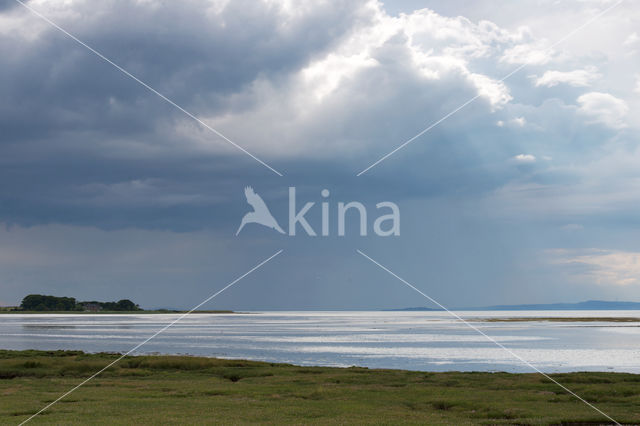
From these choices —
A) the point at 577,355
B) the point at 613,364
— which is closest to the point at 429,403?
the point at 613,364

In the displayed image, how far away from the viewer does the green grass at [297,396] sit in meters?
25.7

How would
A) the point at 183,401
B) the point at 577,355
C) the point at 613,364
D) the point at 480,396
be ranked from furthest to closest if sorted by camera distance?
the point at 577,355
the point at 613,364
the point at 480,396
the point at 183,401

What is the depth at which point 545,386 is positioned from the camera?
1451 inches

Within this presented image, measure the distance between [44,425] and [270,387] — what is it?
15928 millimetres

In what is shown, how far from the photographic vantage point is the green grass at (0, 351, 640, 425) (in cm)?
2572

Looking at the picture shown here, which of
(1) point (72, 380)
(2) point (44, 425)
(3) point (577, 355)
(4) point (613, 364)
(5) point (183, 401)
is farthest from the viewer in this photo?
(3) point (577, 355)

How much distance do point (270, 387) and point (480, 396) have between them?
40.6ft

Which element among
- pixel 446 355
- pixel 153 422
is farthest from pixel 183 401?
pixel 446 355

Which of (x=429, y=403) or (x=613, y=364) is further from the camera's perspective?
(x=613, y=364)

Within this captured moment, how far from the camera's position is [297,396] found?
33.2 m

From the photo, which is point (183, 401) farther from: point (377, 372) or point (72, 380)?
point (377, 372)

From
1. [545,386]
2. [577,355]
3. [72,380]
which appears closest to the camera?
[545,386]

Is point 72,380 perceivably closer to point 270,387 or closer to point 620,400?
point 270,387

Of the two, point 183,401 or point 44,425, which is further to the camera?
point 183,401
